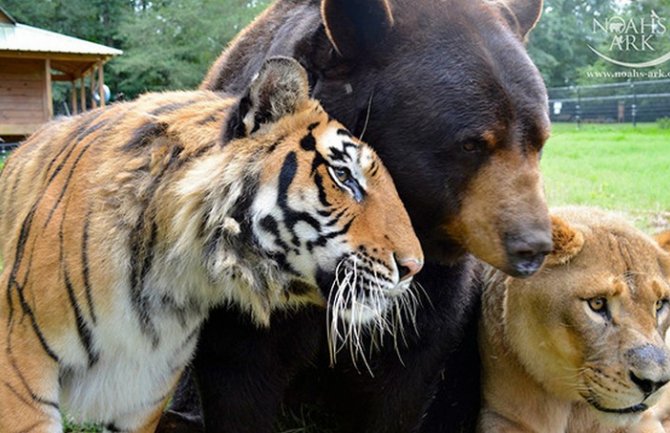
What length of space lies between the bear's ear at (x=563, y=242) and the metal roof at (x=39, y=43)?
89.2 feet

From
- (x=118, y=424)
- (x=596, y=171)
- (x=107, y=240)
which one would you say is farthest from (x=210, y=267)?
(x=596, y=171)

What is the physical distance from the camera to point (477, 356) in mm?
3369

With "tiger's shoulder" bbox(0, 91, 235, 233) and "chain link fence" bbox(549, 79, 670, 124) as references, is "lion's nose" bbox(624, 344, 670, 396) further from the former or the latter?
"chain link fence" bbox(549, 79, 670, 124)

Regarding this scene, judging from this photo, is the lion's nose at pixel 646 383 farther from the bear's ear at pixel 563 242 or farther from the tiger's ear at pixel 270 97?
the tiger's ear at pixel 270 97

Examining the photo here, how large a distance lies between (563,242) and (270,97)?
1.16 metres

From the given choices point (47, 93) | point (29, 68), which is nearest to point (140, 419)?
point (47, 93)

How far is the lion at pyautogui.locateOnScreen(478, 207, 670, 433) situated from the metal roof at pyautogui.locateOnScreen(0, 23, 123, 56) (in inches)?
1064

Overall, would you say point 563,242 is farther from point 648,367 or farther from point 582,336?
point 648,367

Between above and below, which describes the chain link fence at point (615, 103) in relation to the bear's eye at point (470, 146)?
below

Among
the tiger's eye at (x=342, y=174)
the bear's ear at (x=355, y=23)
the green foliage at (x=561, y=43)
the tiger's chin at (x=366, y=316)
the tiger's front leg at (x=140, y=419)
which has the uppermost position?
the bear's ear at (x=355, y=23)

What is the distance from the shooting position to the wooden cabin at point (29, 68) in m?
27.5

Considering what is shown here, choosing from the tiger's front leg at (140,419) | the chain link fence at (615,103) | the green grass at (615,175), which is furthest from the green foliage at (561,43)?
the tiger's front leg at (140,419)

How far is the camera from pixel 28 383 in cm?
253

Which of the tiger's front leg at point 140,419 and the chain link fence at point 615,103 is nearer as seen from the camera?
the tiger's front leg at point 140,419
